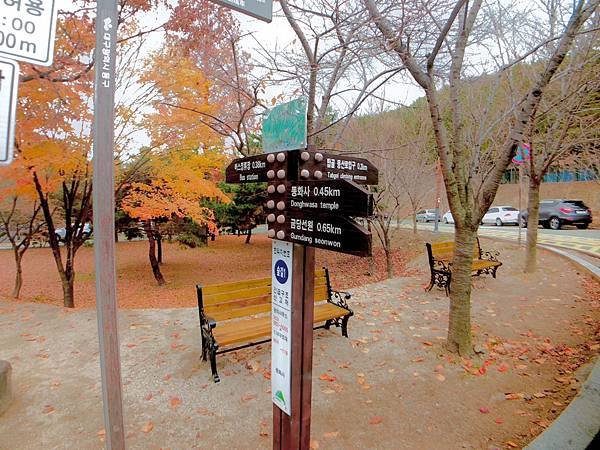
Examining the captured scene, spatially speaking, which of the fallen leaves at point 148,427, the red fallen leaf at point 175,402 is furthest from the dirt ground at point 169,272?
the fallen leaves at point 148,427

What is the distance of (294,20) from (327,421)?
14.2 feet

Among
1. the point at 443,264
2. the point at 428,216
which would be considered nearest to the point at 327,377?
the point at 443,264

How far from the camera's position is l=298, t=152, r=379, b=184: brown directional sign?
2217 mm

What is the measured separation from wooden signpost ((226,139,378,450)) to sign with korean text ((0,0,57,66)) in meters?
1.28

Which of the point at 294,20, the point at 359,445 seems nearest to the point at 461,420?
the point at 359,445

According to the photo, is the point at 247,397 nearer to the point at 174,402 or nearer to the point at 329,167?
the point at 174,402

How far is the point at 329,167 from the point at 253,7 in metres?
1.05

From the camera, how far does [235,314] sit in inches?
171

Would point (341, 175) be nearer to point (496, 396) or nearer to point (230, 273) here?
point (496, 396)

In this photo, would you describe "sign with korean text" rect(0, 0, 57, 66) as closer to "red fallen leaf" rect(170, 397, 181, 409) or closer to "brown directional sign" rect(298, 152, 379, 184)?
"brown directional sign" rect(298, 152, 379, 184)

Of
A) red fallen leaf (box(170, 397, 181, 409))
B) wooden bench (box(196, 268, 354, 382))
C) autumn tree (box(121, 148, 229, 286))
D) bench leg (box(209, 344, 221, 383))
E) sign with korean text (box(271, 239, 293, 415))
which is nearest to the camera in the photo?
sign with korean text (box(271, 239, 293, 415))

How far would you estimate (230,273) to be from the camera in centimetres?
1558

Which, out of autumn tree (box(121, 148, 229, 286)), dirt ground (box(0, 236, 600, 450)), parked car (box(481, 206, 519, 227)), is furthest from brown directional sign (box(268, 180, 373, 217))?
parked car (box(481, 206, 519, 227))

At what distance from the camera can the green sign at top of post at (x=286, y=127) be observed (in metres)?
2.17
